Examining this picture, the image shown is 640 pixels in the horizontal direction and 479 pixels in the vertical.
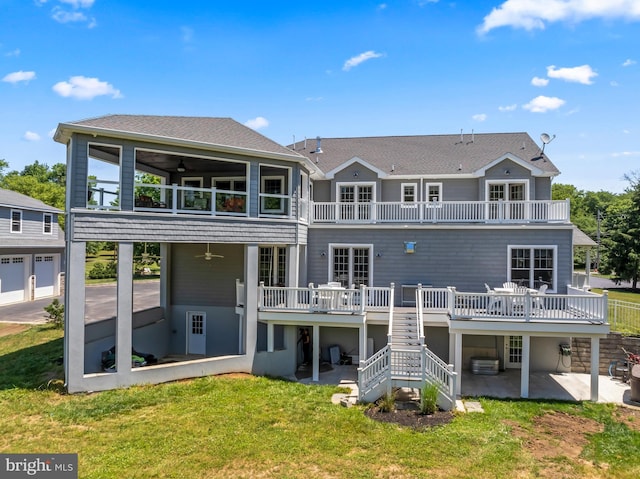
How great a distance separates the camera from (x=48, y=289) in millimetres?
26672

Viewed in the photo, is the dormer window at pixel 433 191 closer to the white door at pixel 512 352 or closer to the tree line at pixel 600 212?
the white door at pixel 512 352

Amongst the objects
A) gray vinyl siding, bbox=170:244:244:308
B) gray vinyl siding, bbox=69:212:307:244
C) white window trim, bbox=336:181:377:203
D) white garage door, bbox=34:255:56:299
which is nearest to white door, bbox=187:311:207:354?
gray vinyl siding, bbox=170:244:244:308

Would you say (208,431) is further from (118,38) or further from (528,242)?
(118,38)

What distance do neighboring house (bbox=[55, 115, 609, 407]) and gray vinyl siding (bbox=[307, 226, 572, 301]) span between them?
51 millimetres

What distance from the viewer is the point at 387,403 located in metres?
9.55

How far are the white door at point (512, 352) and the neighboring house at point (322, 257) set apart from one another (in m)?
0.05

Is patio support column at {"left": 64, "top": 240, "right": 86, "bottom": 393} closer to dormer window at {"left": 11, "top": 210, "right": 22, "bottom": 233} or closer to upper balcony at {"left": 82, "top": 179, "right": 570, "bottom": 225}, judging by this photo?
upper balcony at {"left": 82, "top": 179, "right": 570, "bottom": 225}

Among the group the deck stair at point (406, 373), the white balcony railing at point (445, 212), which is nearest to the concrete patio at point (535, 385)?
the deck stair at point (406, 373)

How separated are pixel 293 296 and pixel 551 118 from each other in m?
14.4

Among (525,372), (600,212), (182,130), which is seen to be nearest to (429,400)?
(525,372)

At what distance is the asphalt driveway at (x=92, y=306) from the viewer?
64.4ft

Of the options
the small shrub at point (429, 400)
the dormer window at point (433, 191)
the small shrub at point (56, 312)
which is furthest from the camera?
the small shrub at point (56, 312)

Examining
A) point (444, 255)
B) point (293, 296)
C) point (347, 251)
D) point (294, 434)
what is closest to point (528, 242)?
point (444, 255)

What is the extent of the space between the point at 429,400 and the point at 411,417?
639mm
